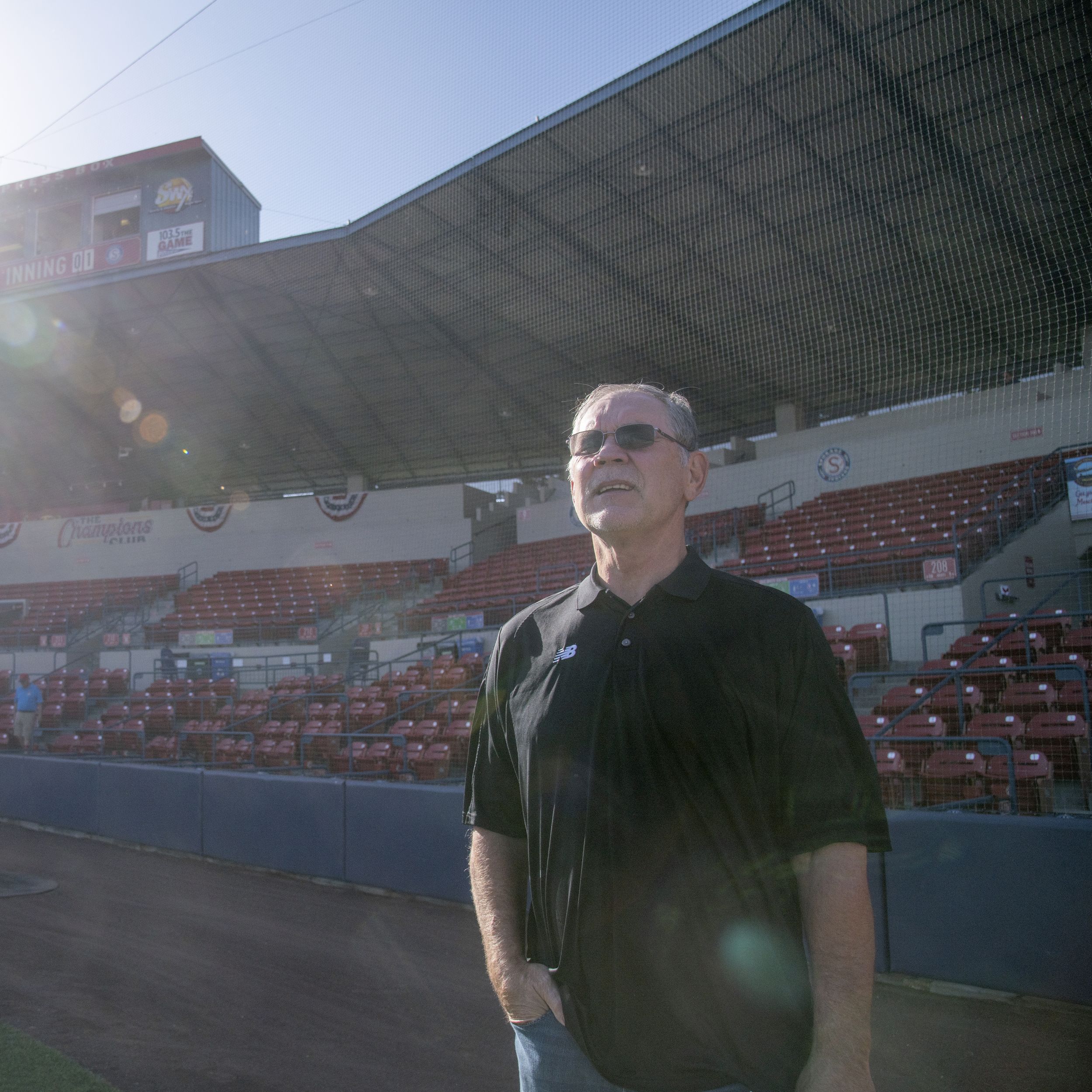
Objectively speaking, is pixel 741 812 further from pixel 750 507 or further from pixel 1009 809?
pixel 750 507

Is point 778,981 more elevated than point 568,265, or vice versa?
point 568,265

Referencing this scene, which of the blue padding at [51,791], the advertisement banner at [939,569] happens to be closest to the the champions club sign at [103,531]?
the blue padding at [51,791]

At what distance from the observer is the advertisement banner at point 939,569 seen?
32.8 feet

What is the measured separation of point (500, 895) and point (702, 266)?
45.5 ft

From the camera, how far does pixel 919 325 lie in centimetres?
1338

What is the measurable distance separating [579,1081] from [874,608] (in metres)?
9.85

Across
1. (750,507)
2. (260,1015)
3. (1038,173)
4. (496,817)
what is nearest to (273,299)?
(750,507)

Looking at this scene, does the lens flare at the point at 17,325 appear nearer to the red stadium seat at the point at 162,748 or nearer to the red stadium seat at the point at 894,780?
the red stadium seat at the point at 162,748

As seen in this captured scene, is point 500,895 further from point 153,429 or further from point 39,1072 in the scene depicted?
point 153,429

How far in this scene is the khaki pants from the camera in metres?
14.0

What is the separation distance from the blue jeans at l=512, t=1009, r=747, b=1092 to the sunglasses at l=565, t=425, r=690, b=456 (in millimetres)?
1089

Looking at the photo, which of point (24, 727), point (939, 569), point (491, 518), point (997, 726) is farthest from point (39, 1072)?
point (491, 518)

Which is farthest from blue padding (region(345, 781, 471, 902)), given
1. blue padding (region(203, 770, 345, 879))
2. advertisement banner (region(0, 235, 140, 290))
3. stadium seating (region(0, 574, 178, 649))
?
stadium seating (region(0, 574, 178, 649))

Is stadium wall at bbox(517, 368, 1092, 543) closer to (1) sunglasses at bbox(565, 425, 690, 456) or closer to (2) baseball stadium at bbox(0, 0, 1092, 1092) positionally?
(2) baseball stadium at bbox(0, 0, 1092, 1092)
